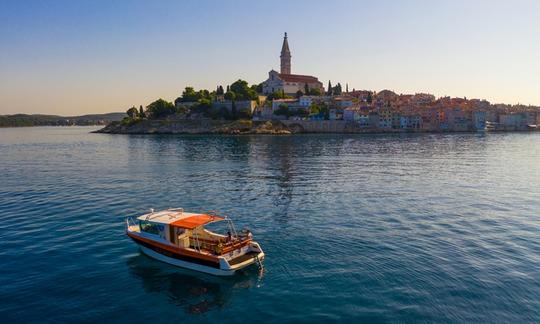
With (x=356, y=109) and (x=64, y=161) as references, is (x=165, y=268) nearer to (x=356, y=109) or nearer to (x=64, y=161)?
(x=64, y=161)

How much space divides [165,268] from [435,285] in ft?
46.4

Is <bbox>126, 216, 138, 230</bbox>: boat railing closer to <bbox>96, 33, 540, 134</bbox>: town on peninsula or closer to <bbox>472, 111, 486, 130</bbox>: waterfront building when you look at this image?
<bbox>96, 33, 540, 134</bbox>: town on peninsula

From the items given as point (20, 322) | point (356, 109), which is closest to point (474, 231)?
point (20, 322)

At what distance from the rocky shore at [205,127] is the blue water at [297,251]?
107891mm

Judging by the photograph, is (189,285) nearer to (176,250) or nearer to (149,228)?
(176,250)

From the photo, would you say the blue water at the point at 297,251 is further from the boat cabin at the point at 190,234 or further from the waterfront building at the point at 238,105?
the waterfront building at the point at 238,105

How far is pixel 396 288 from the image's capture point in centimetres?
1933

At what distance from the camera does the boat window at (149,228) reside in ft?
79.6

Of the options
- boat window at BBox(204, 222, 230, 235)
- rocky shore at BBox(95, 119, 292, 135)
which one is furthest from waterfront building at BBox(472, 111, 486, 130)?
boat window at BBox(204, 222, 230, 235)

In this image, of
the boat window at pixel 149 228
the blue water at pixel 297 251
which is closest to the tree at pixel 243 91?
the blue water at pixel 297 251

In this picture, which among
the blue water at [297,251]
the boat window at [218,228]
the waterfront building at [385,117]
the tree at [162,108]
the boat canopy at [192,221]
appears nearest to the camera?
the blue water at [297,251]

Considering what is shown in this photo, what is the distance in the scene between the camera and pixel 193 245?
23.5 metres

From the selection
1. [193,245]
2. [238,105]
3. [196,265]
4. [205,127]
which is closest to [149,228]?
[193,245]

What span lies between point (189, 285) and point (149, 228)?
5.60 meters
